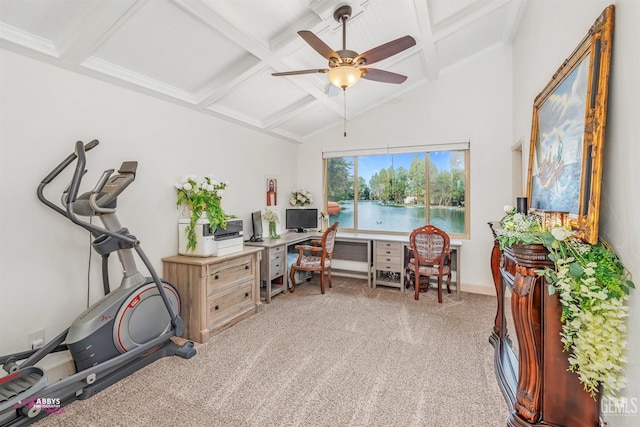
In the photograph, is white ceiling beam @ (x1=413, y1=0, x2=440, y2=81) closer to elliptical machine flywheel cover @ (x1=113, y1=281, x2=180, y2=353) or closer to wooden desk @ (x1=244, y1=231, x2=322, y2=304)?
wooden desk @ (x1=244, y1=231, x2=322, y2=304)

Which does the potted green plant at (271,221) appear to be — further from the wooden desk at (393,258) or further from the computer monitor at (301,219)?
the wooden desk at (393,258)

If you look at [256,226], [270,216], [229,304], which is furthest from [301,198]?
[229,304]

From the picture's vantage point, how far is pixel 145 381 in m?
2.28

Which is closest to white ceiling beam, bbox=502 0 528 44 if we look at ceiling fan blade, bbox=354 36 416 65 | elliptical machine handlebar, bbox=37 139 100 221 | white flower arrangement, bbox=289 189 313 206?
ceiling fan blade, bbox=354 36 416 65

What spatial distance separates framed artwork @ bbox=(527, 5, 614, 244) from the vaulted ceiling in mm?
1607

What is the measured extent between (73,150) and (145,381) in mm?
1978

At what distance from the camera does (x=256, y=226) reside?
4.38m

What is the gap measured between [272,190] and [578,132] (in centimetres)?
400

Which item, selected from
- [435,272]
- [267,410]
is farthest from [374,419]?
[435,272]

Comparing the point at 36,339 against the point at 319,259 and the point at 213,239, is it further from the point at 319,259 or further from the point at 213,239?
the point at 319,259

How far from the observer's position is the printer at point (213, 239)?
3125mm

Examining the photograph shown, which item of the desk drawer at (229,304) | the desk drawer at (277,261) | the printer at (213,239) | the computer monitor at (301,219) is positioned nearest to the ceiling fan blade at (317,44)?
the printer at (213,239)

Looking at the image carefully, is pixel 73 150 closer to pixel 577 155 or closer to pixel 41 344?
pixel 41 344

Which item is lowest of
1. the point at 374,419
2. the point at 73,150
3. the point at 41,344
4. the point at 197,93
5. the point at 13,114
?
the point at 374,419
